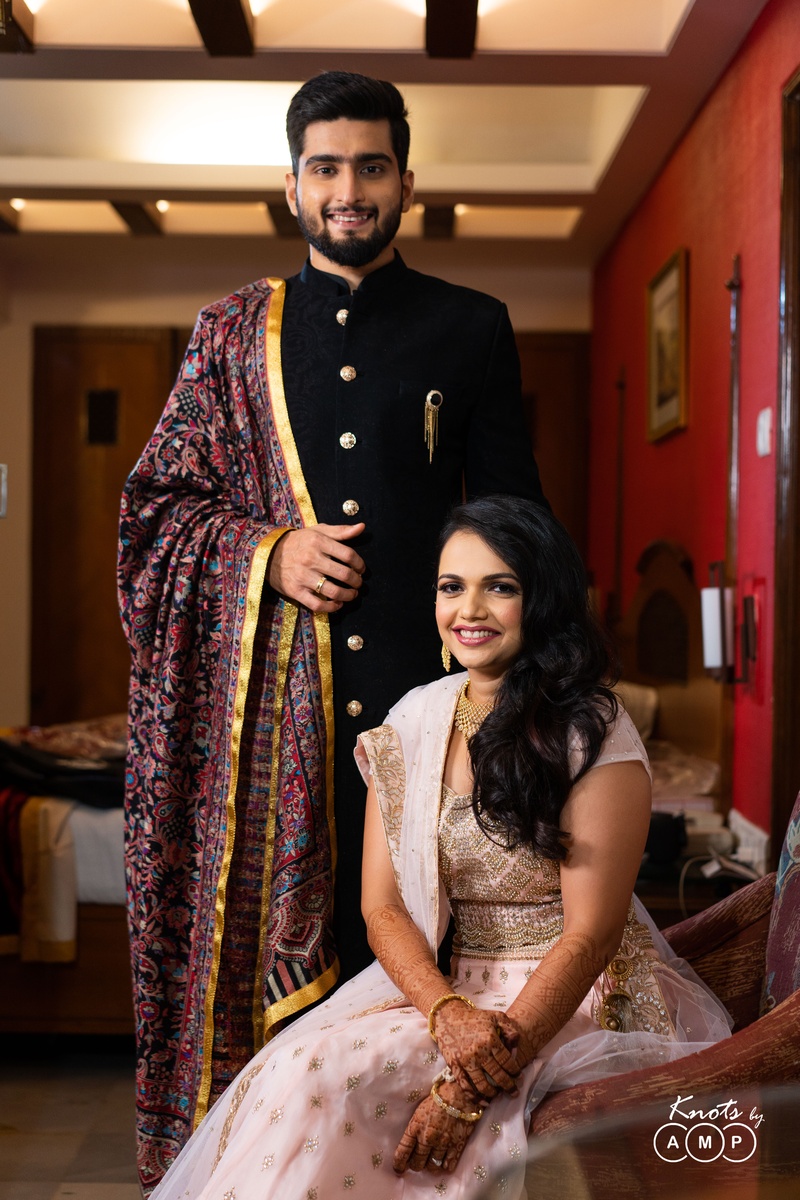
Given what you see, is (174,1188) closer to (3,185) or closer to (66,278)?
(3,185)

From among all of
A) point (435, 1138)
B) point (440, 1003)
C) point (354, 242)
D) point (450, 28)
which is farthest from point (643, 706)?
point (435, 1138)

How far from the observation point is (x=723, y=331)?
3.60 meters

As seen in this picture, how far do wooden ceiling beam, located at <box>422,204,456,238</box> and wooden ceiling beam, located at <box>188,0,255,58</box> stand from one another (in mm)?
1683

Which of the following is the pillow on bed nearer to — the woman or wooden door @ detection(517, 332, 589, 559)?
wooden door @ detection(517, 332, 589, 559)

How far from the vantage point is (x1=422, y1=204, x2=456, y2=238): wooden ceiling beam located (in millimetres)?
5105

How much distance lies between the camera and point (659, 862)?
9.92 ft

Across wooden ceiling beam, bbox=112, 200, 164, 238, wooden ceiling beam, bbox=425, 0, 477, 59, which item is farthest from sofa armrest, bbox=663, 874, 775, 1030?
wooden ceiling beam, bbox=112, 200, 164, 238

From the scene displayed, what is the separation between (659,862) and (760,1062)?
1.80 metres

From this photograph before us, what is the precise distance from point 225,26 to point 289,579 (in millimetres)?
2274

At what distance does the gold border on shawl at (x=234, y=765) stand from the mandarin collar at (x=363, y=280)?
0.38 meters

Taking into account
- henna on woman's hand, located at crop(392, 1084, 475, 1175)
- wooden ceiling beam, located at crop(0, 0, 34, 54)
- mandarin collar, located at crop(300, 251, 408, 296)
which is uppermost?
wooden ceiling beam, located at crop(0, 0, 34, 54)

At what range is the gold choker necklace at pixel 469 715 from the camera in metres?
1.61

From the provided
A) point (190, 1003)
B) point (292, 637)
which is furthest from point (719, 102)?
point (190, 1003)

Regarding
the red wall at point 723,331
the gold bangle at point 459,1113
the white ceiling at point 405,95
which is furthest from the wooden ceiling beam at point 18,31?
the gold bangle at point 459,1113
